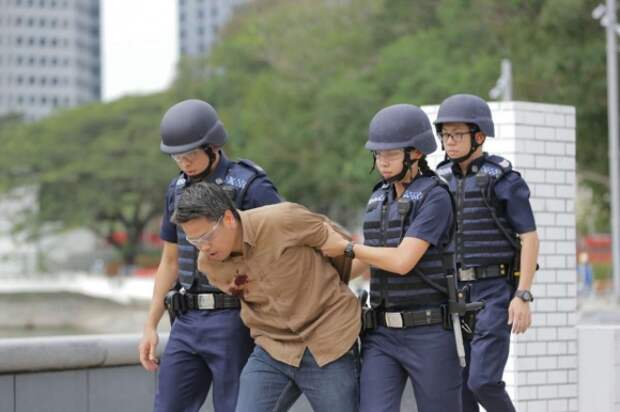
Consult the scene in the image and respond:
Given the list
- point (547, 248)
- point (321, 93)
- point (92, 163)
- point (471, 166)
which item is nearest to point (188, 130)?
point (471, 166)

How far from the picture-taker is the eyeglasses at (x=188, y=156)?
19.1ft

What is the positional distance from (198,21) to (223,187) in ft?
550

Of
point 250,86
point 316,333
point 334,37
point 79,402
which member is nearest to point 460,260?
point 316,333

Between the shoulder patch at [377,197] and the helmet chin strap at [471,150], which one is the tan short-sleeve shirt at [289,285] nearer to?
the shoulder patch at [377,197]

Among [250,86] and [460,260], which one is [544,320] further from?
[250,86]

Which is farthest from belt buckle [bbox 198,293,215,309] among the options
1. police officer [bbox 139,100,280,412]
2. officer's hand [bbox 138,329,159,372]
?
officer's hand [bbox 138,329,159,372]

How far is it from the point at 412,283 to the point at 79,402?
237cm

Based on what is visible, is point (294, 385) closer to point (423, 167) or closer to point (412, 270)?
point (412, 270)

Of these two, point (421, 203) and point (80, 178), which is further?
point (80, 178)

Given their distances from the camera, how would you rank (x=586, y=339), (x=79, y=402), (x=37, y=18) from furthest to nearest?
(x=37, y=18) → (x=586, y=339) → (x=79, y=402)

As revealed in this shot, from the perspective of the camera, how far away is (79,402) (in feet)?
22.9

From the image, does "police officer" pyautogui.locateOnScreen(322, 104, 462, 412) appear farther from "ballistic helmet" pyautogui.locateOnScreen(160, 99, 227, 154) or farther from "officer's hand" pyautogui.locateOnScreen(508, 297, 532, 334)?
"officer's hand" pyautogui.locateOnScreen(508, 297, 532, 334)

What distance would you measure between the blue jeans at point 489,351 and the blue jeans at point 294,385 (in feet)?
4.14

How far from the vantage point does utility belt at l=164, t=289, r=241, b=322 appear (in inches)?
227
